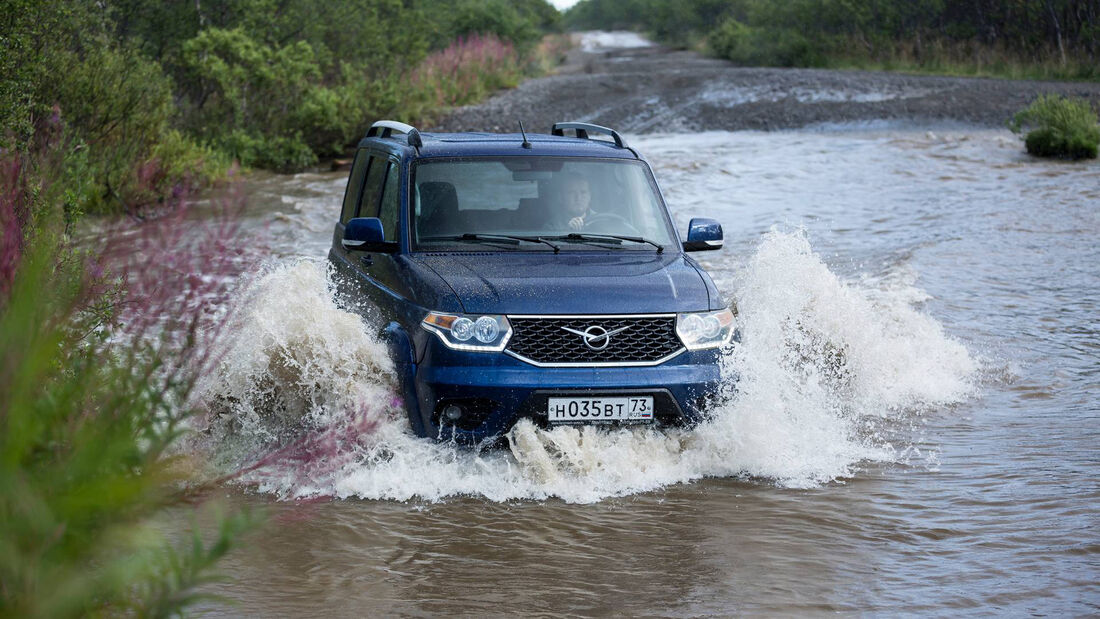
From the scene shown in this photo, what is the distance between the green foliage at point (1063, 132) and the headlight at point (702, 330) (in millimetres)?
18132

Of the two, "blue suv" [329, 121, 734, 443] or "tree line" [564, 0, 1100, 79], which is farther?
"tree line" [564, 0, 1100, 79]

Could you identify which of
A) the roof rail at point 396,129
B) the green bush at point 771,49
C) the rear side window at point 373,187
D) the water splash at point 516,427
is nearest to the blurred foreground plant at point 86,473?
the water splash at point 516,427

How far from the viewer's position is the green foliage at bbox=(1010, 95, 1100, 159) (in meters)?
22.3

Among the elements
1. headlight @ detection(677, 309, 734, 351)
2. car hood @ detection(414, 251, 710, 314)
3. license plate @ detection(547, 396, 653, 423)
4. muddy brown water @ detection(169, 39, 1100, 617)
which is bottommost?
muddy brown water @ detection(169, 39, 1100, 617)

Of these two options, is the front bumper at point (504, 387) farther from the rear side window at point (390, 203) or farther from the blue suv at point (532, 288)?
the rear side window at point (390, 203)

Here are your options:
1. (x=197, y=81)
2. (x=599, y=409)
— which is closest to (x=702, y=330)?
(x=599, y=409)

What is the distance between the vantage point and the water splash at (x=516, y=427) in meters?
6.13

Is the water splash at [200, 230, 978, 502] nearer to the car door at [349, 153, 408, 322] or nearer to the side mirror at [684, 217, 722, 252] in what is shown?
the car door at [349, 153, 408, 322]

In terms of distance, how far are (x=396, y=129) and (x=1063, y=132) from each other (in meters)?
17.7

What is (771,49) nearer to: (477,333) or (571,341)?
(571,341)

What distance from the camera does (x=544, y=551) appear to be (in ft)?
17.9

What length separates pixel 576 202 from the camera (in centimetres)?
742

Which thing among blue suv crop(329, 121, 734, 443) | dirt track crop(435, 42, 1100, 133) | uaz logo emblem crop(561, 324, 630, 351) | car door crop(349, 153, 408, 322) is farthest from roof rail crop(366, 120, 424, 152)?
dirt track crop(435, 42, 1100, 133)

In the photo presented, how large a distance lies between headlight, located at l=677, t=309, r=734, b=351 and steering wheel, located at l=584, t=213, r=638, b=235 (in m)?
1.10
